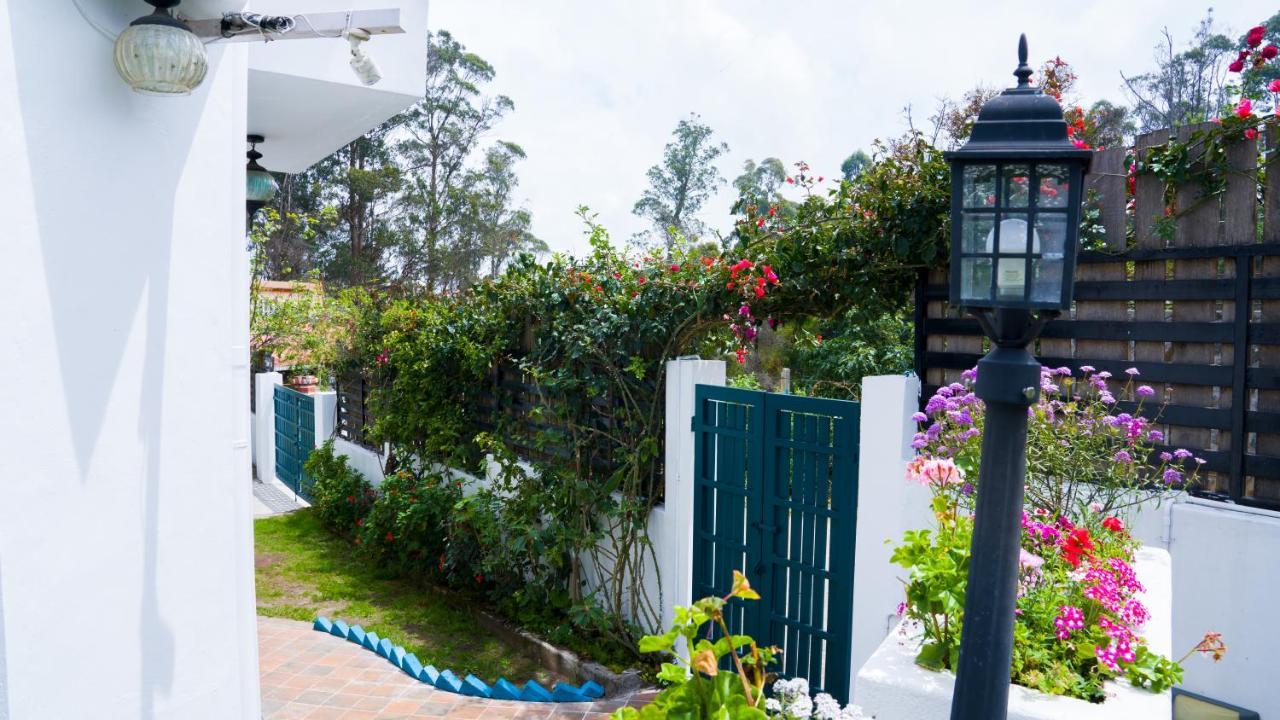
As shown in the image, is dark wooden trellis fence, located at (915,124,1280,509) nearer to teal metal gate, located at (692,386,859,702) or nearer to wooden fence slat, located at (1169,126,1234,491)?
wooden fence slat, located at (1169,126,1234,491)

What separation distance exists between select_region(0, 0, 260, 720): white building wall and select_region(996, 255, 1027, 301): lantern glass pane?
2.49 metres

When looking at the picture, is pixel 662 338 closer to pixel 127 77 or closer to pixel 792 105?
pixel 127 77

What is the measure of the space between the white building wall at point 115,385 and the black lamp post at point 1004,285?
2.39m

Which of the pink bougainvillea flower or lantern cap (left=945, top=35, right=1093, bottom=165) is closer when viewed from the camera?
lantern cap (left=945, top=35, right=1093, bottom=165)

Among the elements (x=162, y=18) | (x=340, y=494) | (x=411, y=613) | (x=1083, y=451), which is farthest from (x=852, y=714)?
(x=340, y=494)

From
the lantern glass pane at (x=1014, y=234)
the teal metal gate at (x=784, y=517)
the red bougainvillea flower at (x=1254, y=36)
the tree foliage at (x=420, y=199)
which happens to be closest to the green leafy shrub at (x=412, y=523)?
the teal metal gate at (x=784, y=517)

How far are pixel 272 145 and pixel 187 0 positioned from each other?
350 centimetres

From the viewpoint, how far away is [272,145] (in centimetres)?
592

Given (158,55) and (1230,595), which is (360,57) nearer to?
(158,55)

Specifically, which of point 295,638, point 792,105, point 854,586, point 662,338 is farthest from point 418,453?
point 792,105

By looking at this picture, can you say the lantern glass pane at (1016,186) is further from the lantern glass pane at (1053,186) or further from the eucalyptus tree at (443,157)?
the eucalyptus tree at (443,157)

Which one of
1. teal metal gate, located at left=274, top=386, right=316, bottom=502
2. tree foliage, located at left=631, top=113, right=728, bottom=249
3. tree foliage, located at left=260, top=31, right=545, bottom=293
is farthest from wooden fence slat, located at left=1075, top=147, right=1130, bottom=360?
tree foliage, located at left=631, top=113, right=728, bottom=249

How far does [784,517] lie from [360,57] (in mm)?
3124

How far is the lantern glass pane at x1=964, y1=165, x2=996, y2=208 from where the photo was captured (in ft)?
6.33
